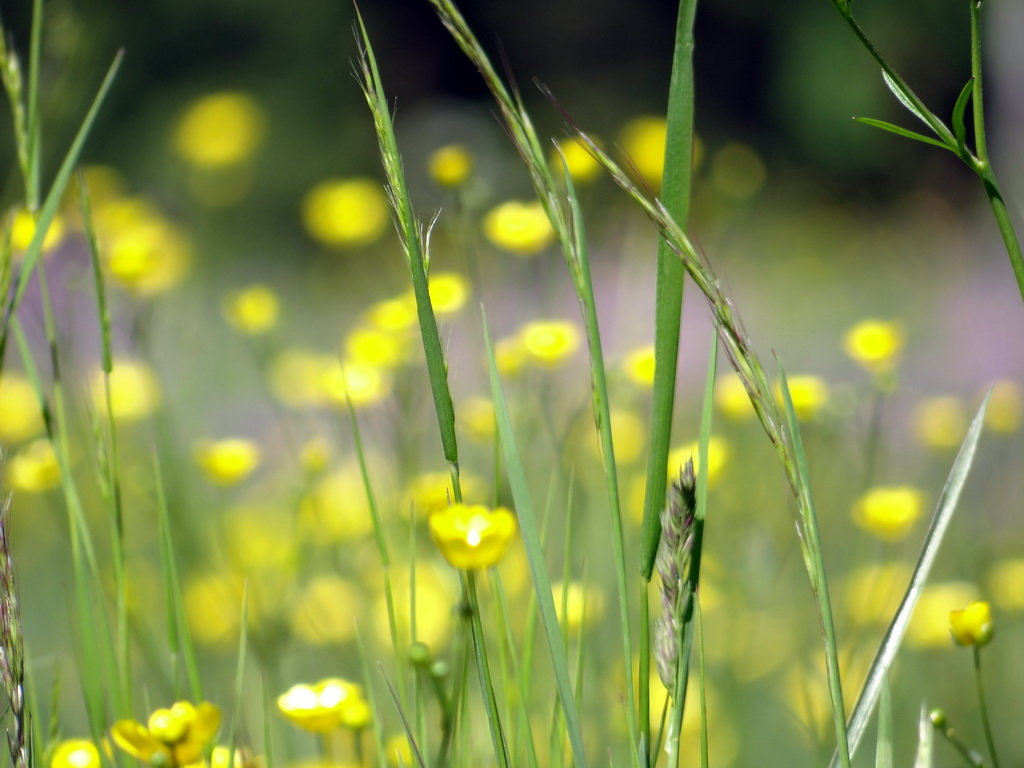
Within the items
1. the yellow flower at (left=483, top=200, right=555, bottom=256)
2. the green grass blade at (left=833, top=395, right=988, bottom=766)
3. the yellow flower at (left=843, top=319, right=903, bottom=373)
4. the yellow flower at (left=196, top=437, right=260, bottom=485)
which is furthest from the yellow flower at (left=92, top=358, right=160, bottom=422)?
the green grass blade at (left=833, top=395, right=988, bottom=766)

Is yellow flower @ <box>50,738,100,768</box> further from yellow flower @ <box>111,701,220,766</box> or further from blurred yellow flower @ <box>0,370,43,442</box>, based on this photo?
blurred yellow flower @ <box>0,370,43,442</box>

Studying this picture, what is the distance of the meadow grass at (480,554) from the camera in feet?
1.25

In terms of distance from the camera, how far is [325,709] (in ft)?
1.63

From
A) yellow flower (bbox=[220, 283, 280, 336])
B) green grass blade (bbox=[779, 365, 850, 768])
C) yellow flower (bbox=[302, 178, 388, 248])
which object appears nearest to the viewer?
green grass blade (bbox=[779, 365, 850, 768])

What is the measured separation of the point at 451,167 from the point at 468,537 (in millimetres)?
542

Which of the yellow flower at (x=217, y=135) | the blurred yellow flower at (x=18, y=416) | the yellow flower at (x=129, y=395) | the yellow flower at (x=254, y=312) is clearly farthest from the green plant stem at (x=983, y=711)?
the yellow flower at (x=217, y=135)

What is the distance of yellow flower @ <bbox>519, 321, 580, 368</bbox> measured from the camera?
837 millimetres

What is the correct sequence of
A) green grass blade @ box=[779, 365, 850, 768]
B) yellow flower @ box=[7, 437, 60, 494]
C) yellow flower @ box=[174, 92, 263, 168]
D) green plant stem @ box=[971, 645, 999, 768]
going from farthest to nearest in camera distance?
1. yellow flower @ box=[174, 92, 263, 168]
2. yellow flower @ box=[7, 437, 60, 494]
3. green plant stem @ box=[971, 645, 999, 768]
4. green grass blade @ box=[779, 365, 850, 768]

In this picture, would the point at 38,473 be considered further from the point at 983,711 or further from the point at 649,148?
the point at 649,148

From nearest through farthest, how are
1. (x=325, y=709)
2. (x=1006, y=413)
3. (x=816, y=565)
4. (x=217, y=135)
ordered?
(x=816, y=565) < (x=325, y=709) < (x=1006, y=413) < (x=217, y=135)

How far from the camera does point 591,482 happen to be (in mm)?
1230

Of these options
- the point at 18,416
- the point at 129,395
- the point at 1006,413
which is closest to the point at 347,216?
the point at 129,395

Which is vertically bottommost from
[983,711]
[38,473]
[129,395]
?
[983,711]

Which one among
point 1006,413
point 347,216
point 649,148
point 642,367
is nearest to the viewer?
point 642,367
